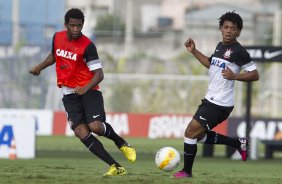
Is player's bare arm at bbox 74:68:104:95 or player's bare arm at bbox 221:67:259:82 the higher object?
player's bare arm at bbox 221:67:259:82

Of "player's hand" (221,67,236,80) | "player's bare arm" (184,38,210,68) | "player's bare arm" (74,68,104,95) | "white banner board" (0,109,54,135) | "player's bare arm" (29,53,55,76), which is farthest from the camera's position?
"white banner board" (0,109,54,135)

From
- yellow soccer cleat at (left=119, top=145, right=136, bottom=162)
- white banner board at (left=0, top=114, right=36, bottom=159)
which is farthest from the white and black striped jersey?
white banner board at (left=0, top=114, right=36, bottom=159)

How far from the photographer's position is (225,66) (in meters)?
12.9

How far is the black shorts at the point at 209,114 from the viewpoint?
13.0 metres

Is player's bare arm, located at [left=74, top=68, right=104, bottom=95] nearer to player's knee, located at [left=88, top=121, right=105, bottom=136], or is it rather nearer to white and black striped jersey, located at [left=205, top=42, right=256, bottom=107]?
player's knee, located at [left=88, top=121, right=105, bottom=136]

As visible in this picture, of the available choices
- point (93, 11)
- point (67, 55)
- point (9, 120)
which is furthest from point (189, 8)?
point (67, 55)

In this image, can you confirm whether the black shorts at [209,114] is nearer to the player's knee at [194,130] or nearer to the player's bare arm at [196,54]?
the player's knee at [194,130]

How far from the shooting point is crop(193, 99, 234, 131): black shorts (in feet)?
42.5

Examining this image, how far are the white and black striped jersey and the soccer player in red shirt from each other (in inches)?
61.8

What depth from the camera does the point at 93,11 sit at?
4900cm

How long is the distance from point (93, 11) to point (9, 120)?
29.2 m

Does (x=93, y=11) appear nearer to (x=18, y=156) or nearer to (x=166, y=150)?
(x=18, y=156)

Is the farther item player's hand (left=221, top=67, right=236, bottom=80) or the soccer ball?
the soccer ball

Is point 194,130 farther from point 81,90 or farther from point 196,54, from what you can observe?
point 81,90
